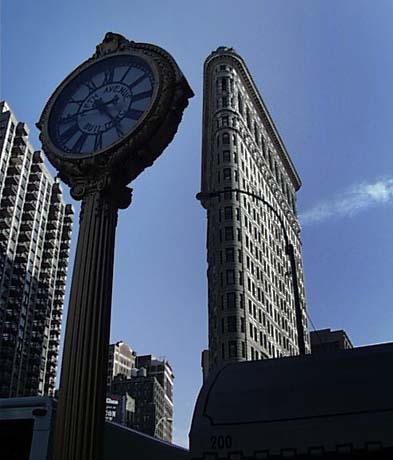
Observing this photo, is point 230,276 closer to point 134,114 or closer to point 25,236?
point 25,236

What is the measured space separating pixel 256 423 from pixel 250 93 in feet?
318

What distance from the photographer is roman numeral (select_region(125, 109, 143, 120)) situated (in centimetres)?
1175

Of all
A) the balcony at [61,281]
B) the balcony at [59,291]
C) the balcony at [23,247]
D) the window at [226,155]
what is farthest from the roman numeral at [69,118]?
the balcony at [61,281]

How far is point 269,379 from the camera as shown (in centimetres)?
815

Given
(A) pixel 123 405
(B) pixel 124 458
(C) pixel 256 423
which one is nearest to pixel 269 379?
(C) pixel 256 423

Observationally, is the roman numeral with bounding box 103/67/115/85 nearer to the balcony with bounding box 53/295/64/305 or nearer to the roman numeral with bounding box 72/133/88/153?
the roman numeral with bounding box 72/133/88/153

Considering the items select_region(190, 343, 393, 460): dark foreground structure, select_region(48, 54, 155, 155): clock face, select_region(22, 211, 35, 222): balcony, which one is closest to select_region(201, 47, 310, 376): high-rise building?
select_region(22, 211, 35, 222): balcony

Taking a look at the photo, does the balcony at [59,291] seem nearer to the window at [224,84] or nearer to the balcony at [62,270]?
the balcony at [62,270]

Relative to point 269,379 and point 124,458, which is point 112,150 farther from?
point 124,458

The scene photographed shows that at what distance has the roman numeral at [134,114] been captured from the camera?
11748 millimetres

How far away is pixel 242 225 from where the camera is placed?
256 feet

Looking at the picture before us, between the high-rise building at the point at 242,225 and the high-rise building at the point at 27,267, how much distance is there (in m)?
28.4

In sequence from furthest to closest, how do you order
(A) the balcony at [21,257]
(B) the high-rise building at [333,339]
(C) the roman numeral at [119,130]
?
1. (B) the high-rise building at [333,339]
2. (A) the balcony at [21,257]
3. (C) the roman numeral at [119,130]

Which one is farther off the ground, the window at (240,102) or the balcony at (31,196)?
the window at (240,102)
